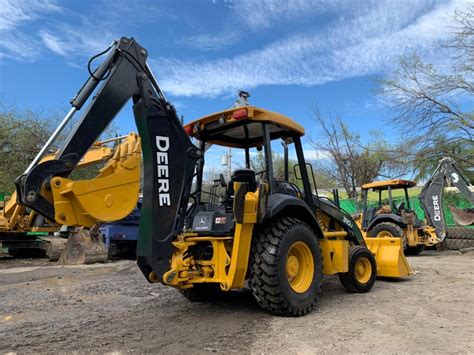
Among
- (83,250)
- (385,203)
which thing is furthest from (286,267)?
(385,203)

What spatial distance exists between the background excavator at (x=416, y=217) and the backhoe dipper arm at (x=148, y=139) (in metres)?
9.48

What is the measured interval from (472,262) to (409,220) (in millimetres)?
2356

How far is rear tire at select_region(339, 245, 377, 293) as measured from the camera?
653 cm

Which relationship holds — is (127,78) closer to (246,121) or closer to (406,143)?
(246,121)

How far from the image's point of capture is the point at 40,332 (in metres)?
4.47

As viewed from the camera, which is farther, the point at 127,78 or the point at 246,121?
the point at 246,121

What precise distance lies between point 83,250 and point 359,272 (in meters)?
7.71

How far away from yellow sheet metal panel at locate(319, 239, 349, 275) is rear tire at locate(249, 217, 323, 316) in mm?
435

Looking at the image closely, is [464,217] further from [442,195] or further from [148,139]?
[148,139]

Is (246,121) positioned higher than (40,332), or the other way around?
(246,121)

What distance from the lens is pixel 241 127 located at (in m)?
6.00

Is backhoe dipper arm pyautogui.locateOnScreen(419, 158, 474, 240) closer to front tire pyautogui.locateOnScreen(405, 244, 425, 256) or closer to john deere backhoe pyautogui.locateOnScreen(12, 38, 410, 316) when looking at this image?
front tire pyautogui.locateOnScreen(405, 244, 425, 256)

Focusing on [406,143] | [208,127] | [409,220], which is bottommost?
[409,220]

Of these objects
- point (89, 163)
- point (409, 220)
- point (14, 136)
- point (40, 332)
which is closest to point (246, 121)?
point (40, 332)
